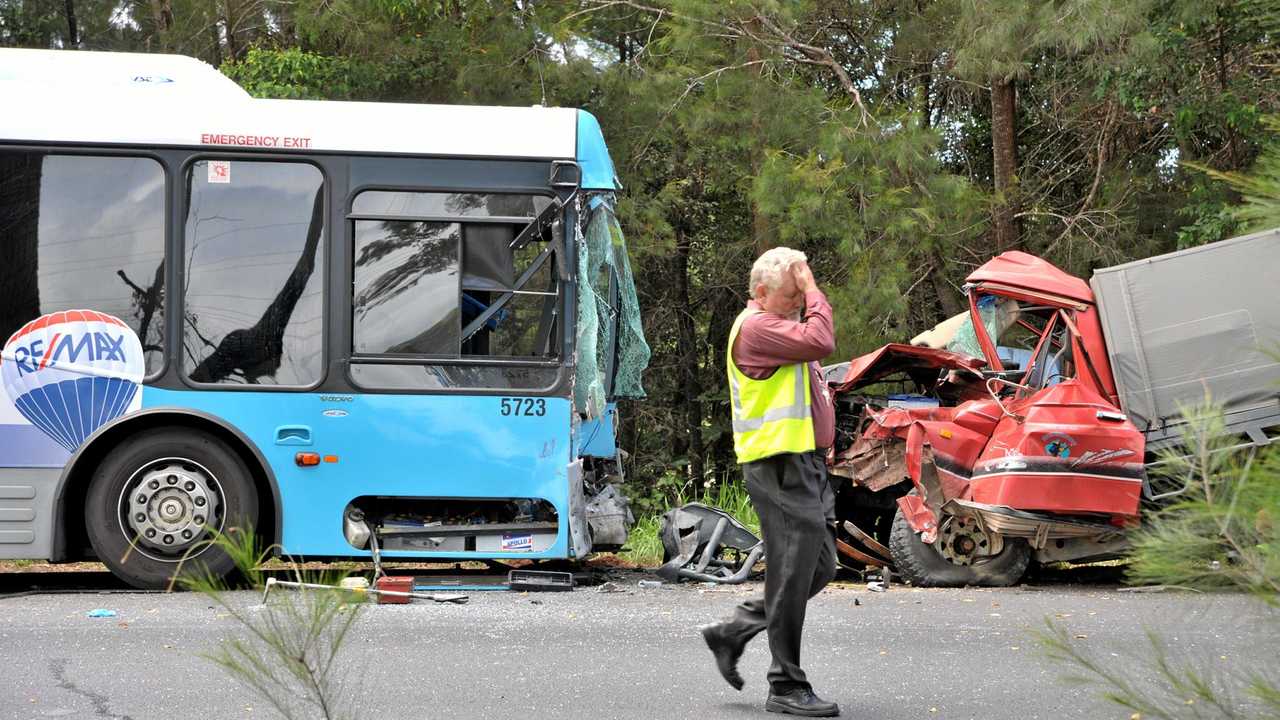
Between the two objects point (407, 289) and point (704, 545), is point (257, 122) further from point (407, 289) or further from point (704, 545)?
point (704, 545)

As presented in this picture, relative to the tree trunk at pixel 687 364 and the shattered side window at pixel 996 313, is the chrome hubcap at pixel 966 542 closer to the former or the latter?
the shattered side window at pixel 996 313

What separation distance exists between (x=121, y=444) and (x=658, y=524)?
16.2ft

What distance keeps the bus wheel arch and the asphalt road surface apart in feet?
1.39

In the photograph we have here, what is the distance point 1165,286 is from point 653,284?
37.7 ft

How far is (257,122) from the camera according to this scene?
8609 millimetres

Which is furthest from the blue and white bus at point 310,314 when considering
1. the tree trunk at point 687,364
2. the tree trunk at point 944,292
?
the tree trunk at point 687,364

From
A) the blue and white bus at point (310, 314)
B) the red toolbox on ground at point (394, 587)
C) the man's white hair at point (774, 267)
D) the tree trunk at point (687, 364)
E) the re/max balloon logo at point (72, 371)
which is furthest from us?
the tree trunk at point (687, 364)

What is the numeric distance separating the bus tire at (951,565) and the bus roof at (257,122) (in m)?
2.89

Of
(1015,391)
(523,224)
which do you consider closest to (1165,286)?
(1015,391)

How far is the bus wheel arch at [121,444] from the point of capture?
8320 millimetres

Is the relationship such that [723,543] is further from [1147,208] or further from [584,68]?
[1147,208]

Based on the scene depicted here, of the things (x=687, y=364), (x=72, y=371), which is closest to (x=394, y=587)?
(x=72, y=371)

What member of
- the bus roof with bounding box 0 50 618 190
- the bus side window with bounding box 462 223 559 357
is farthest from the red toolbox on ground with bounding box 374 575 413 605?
the bus roof with bounding box 0 50 618 190

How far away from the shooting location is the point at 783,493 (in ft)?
17.1
